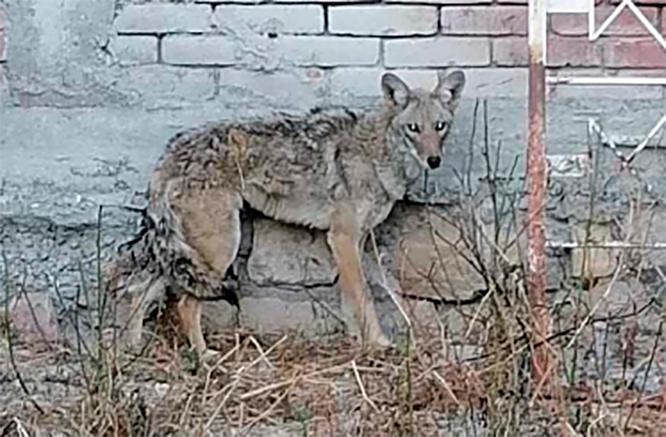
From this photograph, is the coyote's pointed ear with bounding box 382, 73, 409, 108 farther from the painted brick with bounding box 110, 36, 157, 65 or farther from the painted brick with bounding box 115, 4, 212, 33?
the painted brick with bounding box 110, 36, 157, 65

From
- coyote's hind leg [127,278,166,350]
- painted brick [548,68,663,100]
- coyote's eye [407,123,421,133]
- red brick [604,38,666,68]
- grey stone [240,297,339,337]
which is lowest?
grey stone [240,297,339,337]

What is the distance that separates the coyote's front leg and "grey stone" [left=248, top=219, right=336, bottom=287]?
12 cm

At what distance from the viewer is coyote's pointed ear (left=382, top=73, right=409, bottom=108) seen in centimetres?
546

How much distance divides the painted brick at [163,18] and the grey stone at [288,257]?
76 cm

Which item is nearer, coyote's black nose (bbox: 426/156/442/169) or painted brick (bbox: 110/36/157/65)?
coyote's black nose (bbox: 426/156/442/169)

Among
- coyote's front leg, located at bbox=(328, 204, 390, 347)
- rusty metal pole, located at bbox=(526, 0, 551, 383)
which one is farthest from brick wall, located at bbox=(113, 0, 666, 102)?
rusty metal pole, located at bbox=(526, 0, 551, 383)

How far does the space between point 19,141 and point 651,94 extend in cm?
233

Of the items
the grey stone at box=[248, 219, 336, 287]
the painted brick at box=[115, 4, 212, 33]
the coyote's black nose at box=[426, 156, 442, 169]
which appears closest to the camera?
the coyote's black nose at box=[426, 156, 442, 169]

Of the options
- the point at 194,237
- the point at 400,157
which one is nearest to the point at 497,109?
the point at 400,157

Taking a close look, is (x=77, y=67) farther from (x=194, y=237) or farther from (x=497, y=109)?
(x=497, y=109)

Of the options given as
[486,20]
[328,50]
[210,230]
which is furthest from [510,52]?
[210,230]

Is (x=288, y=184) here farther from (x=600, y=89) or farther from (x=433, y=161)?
(x=600, y=89)

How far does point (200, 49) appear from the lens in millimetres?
5629

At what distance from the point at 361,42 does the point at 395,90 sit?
0.82 feet
